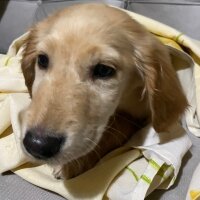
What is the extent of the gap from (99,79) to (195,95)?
1.44 ft

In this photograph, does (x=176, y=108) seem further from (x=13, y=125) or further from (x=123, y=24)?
(x=13, y=125)

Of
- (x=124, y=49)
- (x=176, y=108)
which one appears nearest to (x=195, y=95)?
(x=176, y=108)

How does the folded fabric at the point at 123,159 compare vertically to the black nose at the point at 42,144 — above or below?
below

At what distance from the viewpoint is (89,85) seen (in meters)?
0.94

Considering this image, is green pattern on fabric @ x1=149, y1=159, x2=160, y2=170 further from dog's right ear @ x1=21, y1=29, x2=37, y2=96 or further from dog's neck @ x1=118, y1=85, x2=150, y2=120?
dog's right ear @ x1=21, y1=29, x2=37, y2=96

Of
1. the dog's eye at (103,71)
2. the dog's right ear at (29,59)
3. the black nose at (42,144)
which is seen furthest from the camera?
the dog's right ear at (29,59)

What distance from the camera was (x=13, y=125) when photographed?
1.13 meters

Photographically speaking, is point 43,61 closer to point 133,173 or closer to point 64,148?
point 64,148

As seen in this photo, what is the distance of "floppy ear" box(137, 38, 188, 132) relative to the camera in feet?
3.36

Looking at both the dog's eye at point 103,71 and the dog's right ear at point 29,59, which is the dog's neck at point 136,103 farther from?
the dog's right ear at point 29,59

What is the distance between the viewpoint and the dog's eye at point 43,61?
960mm

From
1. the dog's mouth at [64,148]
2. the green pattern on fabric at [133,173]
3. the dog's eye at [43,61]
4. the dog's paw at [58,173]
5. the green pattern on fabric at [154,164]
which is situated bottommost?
the dog's paw at [58,173]

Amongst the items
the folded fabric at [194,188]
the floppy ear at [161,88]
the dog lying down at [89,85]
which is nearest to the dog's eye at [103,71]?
the dog lying down at [89,85]

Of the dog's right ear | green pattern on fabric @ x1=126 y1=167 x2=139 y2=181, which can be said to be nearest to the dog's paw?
green pattern on fabric @ x1=126 y1=167 x2=139 y2=181
